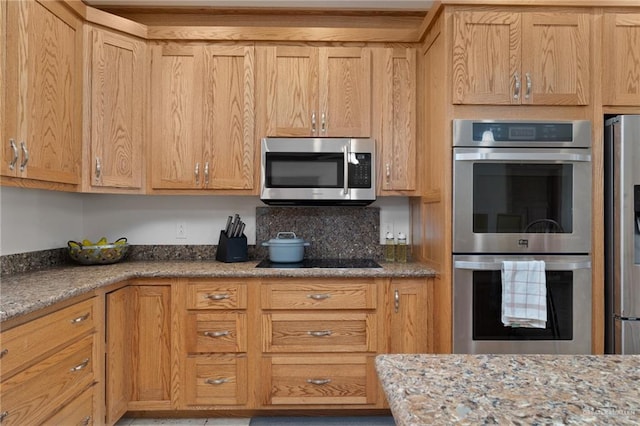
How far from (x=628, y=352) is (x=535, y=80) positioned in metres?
1.50

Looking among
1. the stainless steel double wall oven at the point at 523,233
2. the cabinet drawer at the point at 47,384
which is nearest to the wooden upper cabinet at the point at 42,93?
the cabinet drawer at the point at 47,384

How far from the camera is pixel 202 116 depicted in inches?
96.5

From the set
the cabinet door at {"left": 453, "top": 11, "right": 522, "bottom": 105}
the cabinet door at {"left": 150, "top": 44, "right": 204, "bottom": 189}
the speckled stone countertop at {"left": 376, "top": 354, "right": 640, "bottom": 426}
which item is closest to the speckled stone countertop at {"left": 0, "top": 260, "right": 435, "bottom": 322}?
the cabinet door at {"left": 150, "top": 44, "right": 204, "bottom": 189}

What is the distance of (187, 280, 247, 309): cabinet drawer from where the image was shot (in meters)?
2.20

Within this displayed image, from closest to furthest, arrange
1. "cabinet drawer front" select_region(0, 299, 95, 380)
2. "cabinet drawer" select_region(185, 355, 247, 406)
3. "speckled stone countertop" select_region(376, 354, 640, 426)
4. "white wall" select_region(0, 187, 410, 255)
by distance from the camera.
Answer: "speckled stone countertop" select_region(376, 354, 640, 426) < "cabinet drawer front" select_region(0, 299, 95, 380) < "cabinet drawer" select_region(185, 355, 247, 406) < "white wall" select_region(0, 187, 410, 255)

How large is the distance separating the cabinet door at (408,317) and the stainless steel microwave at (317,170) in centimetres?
59

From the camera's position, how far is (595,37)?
2098 mm

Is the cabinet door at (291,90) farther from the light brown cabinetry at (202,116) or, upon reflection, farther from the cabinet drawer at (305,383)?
the cabinet drawer at (305,383)

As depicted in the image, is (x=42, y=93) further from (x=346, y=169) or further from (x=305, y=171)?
(x=346, y=169)

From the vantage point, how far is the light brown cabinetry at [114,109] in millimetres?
2264

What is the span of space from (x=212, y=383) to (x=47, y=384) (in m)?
0.86

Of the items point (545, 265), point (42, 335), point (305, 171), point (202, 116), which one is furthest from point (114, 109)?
point (545, 265)

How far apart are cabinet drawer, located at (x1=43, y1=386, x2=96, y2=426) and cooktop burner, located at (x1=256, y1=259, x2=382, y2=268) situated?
105 cm

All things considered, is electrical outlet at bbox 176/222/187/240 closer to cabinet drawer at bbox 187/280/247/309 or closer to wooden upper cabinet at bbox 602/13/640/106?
cabinet drawer at bbox 187/280/247/309
